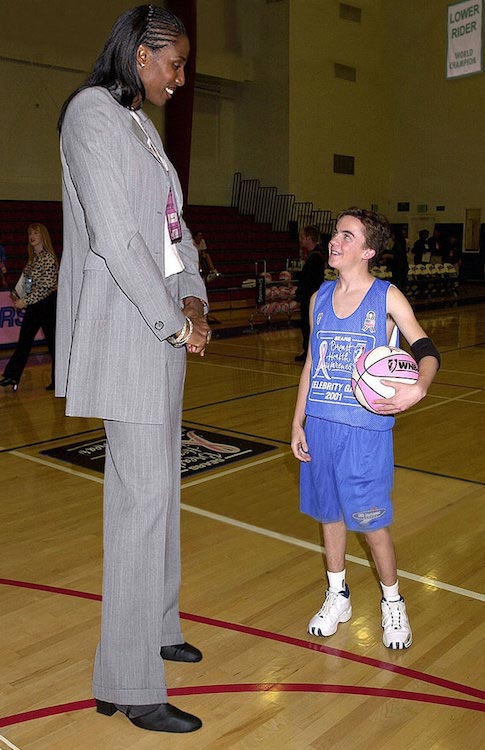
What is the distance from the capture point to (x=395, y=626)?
8.73ft

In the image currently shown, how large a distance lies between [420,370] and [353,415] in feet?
0.95

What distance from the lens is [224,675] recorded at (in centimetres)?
246

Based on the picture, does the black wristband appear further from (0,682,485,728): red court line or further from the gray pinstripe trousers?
(0,682,485,728): red court line

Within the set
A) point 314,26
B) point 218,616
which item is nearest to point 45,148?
point 314,26

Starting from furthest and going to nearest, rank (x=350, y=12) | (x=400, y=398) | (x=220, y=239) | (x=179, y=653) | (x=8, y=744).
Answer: (x=350, y=12), (x=220, y=239), (x=179, y=653), (x=400, y=398), (x=8, y=744)

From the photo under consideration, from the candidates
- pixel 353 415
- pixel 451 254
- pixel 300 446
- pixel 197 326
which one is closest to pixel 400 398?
pixel 353 415

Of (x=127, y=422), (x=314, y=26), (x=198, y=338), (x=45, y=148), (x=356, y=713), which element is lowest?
(x=356, y=713)

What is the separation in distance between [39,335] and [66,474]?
5354mm

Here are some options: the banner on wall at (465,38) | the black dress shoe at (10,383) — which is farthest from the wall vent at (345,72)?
the black dress shoe at (10,383)

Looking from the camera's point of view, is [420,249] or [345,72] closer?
[420,249]

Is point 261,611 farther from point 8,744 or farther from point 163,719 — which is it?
point 8,744

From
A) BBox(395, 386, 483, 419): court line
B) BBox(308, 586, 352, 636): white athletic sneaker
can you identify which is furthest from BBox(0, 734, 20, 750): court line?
BBox(395, 386, 483, 419): court line

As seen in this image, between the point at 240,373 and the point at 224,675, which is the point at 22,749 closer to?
the point at 224,675

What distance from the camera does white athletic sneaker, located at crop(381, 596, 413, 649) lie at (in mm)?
2629
